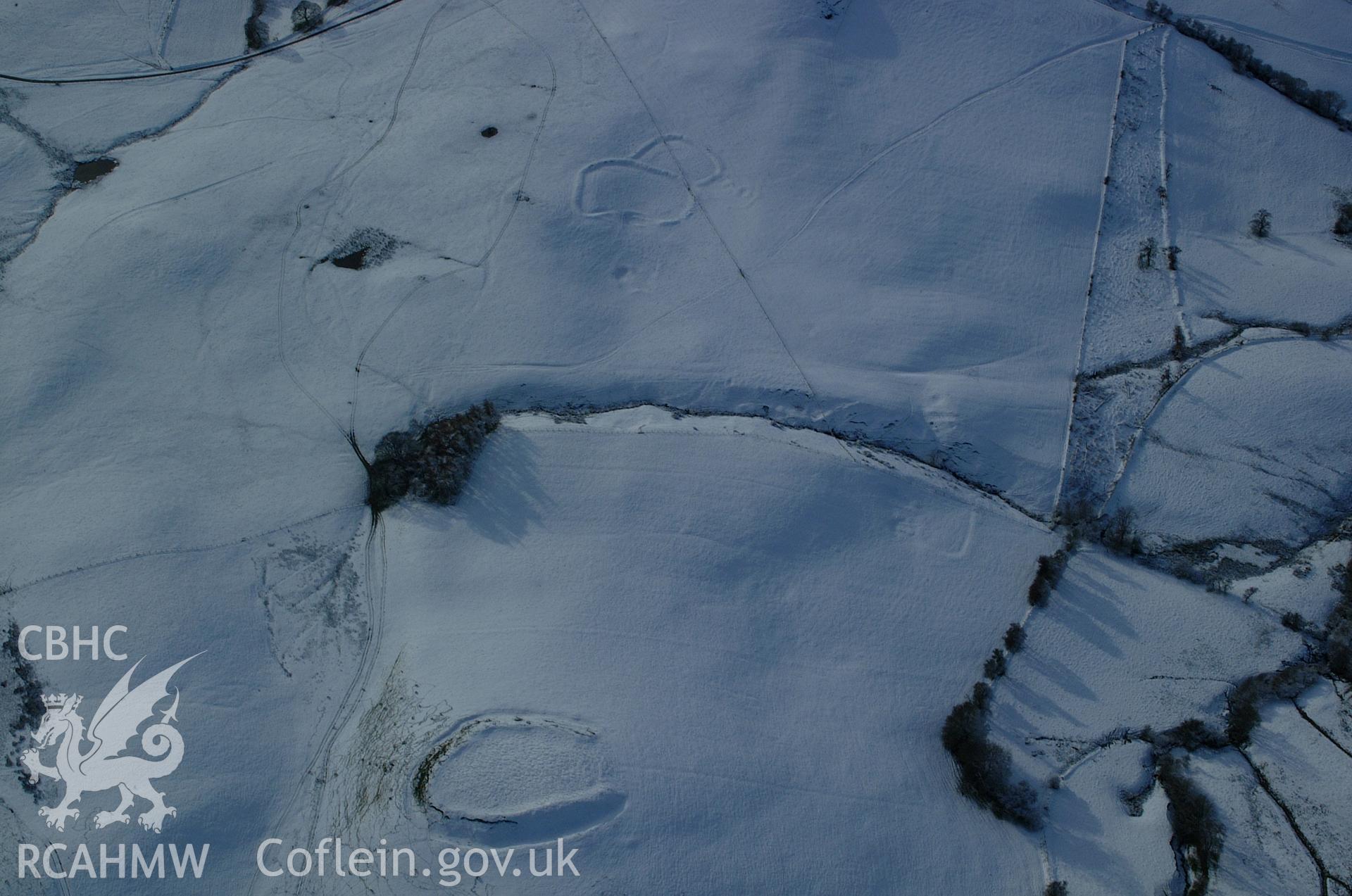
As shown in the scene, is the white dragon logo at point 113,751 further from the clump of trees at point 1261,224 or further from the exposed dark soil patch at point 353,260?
the clump of trees at point 1261,224

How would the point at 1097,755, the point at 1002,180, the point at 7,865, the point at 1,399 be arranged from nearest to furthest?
1. the point at 7,865
2. the point at 1097,755
3. the point at 1,399
4. the point at 1002,180

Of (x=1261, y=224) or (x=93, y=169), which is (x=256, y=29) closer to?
(x=93, y=169)

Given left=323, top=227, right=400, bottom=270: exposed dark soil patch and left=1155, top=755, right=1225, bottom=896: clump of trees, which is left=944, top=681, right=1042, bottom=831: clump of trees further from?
left=323, top=227, right=400, bottom=270: exposed dark soil patch

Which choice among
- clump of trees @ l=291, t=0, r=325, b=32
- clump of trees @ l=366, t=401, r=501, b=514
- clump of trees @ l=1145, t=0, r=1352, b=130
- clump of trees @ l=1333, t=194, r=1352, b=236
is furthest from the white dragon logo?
clump of trees @ l=1145, t=0, r=1352, b=130

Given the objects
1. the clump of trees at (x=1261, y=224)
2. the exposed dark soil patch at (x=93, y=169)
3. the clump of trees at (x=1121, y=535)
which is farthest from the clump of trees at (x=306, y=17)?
the clump of trees at (x=1261, y=224)

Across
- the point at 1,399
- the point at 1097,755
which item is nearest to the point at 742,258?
the point at 1097,755

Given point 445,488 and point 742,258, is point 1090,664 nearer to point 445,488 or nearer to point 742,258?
point 742,258

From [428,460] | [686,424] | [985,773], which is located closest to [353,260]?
[428,460]
